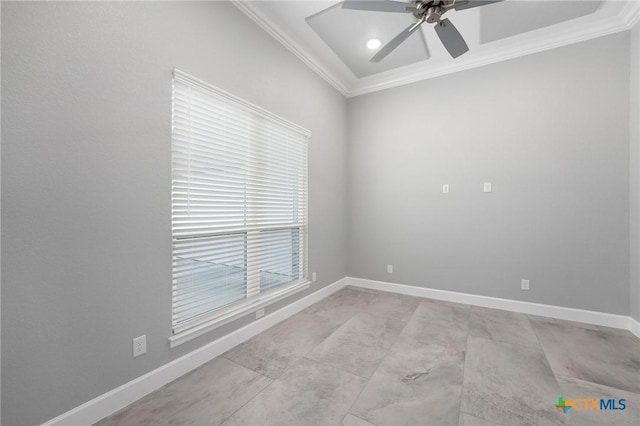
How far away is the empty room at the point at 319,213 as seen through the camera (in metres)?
1.37

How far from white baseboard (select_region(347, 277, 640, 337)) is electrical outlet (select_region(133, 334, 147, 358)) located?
9.84 ft

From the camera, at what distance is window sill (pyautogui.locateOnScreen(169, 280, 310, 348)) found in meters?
1.91

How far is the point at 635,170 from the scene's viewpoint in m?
2.53

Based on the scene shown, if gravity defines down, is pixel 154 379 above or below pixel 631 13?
below

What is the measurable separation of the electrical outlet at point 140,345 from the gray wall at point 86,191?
0.09 ft

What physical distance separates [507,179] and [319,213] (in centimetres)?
235

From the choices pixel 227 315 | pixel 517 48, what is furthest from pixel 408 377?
pixel 517 48

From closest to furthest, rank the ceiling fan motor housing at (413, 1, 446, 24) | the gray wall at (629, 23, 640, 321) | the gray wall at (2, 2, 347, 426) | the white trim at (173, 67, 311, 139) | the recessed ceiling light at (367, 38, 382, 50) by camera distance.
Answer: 1. the gray wall at (2, 2, 347, 426)
2. the ceiling fan motor housing at (413, 1, 446, 24)
3. the white trim at (173, 67, 311, 139)
4. the gray wall at (629, 23, 640, 321)
5. the recessed ceiling light at (367, 38, 382, 50)

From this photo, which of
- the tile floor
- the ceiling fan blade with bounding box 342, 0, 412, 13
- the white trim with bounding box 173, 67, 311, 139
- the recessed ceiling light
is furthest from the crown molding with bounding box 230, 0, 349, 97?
the tile floor

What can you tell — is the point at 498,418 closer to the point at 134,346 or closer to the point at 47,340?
the point at 134,346

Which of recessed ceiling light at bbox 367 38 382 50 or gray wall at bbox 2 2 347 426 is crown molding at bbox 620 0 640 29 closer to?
recessed ceiling light at bbox 367 38 382 50

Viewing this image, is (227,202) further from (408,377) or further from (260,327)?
(408,377)

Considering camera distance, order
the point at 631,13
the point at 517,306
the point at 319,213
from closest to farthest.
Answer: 1. the point at 631,13
2. the point at 517,306
3. the point at 319,213

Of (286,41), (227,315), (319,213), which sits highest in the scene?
(286,41)
